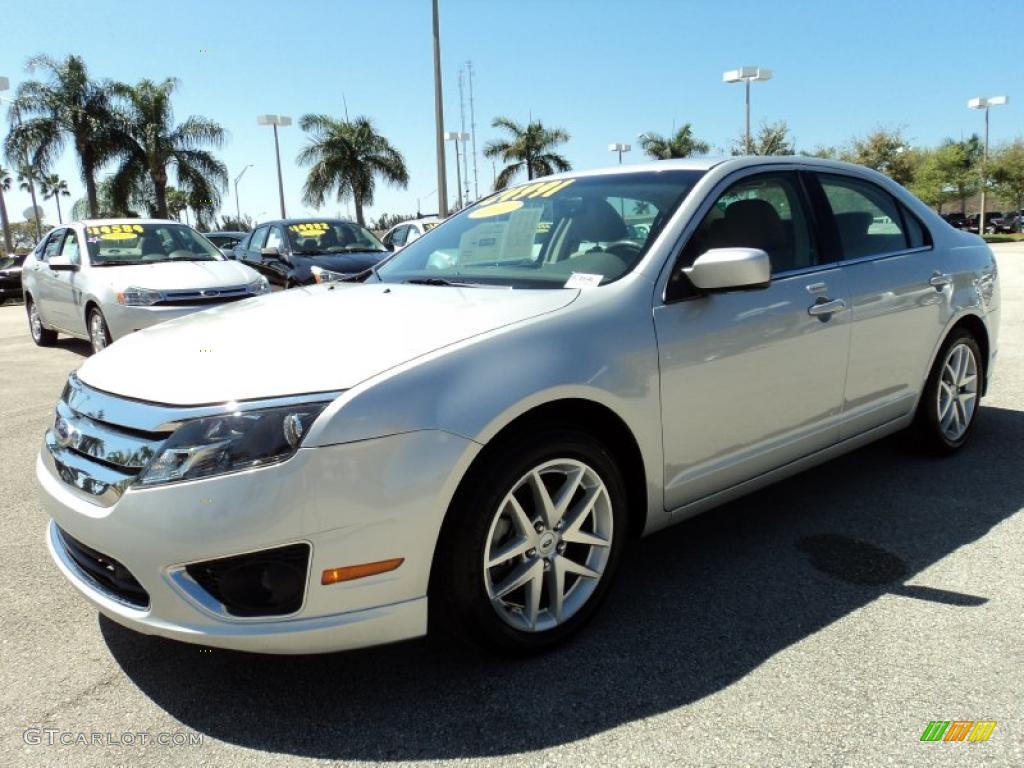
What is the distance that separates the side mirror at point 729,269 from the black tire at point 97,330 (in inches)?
283

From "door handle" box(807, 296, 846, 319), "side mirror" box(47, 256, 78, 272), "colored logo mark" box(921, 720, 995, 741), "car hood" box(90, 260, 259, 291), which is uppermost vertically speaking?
"side mirror" box(47, 256, 78, 272)

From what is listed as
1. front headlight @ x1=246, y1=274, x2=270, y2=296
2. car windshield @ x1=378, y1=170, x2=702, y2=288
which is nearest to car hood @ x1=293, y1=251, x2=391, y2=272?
front headlight @ x1=246, y1=274, x2=270, y2=296

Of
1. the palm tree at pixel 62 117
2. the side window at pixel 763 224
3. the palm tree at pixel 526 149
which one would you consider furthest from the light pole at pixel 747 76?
the side window at pixel 763 224

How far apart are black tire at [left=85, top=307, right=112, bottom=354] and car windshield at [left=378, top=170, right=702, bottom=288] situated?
576 centimetres

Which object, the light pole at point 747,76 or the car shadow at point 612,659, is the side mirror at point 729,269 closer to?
the car shadow at point 612,659

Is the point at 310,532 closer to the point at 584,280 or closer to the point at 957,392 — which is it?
the point at 584,280

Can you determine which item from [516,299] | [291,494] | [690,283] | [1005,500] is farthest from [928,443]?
[291,494]

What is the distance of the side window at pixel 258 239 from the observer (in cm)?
1230

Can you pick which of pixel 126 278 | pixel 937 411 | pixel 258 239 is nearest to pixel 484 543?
pixel 937 411

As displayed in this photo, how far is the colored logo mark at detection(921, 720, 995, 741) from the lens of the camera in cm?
215

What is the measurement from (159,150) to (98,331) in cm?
2372

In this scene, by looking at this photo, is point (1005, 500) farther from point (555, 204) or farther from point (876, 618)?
point (555, 204)

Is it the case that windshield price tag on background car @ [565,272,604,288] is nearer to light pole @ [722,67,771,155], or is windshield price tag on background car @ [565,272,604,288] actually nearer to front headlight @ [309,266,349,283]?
front headlight @ [309,266,349,283]

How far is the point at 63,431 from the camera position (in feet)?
8.50
